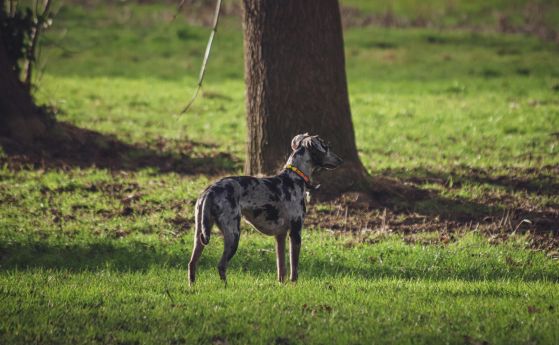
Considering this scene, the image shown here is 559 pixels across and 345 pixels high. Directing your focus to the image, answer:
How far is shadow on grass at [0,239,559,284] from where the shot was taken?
9.88 meters

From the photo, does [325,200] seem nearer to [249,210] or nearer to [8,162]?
[249,210]

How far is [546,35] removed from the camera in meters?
31.3

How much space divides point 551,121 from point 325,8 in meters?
8.25

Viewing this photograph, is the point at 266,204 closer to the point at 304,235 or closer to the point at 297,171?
the point at 297,171

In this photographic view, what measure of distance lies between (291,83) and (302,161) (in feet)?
13.5

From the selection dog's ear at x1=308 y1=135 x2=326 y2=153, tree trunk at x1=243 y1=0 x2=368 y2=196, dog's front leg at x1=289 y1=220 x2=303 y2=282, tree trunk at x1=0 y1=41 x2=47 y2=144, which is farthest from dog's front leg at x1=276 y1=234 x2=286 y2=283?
tree trunk at x1=0 y1=41 x2=47 y2=144

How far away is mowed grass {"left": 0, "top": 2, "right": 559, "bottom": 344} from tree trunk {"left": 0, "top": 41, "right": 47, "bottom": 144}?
4.42ft

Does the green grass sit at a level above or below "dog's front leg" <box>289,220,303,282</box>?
below

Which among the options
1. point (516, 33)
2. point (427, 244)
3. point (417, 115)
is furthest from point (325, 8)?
point (516, 33)

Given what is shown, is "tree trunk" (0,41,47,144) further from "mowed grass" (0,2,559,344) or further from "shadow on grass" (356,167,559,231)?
"shadow on grass" (356,167,559,231)

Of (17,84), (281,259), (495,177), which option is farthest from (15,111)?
(495,177)

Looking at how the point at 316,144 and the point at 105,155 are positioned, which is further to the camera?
the point at 105,155

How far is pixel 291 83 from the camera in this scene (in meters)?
13.0

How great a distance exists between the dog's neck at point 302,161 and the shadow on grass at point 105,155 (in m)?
6.04
